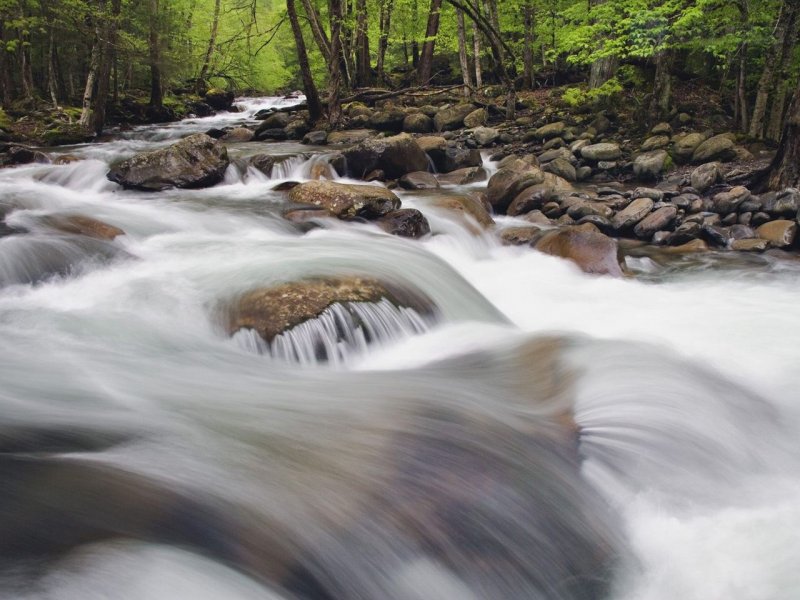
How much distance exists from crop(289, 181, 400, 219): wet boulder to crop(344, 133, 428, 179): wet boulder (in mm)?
2579

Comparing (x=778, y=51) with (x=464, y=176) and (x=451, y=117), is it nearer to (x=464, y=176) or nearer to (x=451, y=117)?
(x=464, y=176)

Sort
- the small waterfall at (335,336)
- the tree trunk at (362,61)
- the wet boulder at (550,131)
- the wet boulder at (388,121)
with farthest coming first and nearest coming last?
the tree trunk at (362,61) < the wet boulder at (388,121) < the wet boulder at (550,131) < the small waterfall at (335,336)

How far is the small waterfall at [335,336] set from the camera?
4613 millimetres

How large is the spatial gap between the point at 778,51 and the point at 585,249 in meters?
6.63

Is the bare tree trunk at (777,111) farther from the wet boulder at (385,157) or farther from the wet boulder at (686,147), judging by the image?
the wet boulder at (385,157)

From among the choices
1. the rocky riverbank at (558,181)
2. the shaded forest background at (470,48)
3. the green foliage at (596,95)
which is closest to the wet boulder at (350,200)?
the rocky riverbank at (558,181)

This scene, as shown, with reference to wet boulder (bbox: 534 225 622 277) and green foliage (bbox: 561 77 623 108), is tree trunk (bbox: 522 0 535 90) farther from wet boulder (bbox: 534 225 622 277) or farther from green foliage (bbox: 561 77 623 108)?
wet boulder (bbox: 534 225 622 277)

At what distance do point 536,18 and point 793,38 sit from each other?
10135 millimetres

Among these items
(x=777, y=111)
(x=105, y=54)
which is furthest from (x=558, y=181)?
(x=105, y=54)

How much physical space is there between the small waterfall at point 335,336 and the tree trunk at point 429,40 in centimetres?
1571

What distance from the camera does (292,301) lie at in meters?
4.82

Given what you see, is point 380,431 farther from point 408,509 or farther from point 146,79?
point 146,79

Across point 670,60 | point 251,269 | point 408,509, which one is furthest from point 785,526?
point 670,60

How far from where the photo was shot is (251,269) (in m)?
5.88
